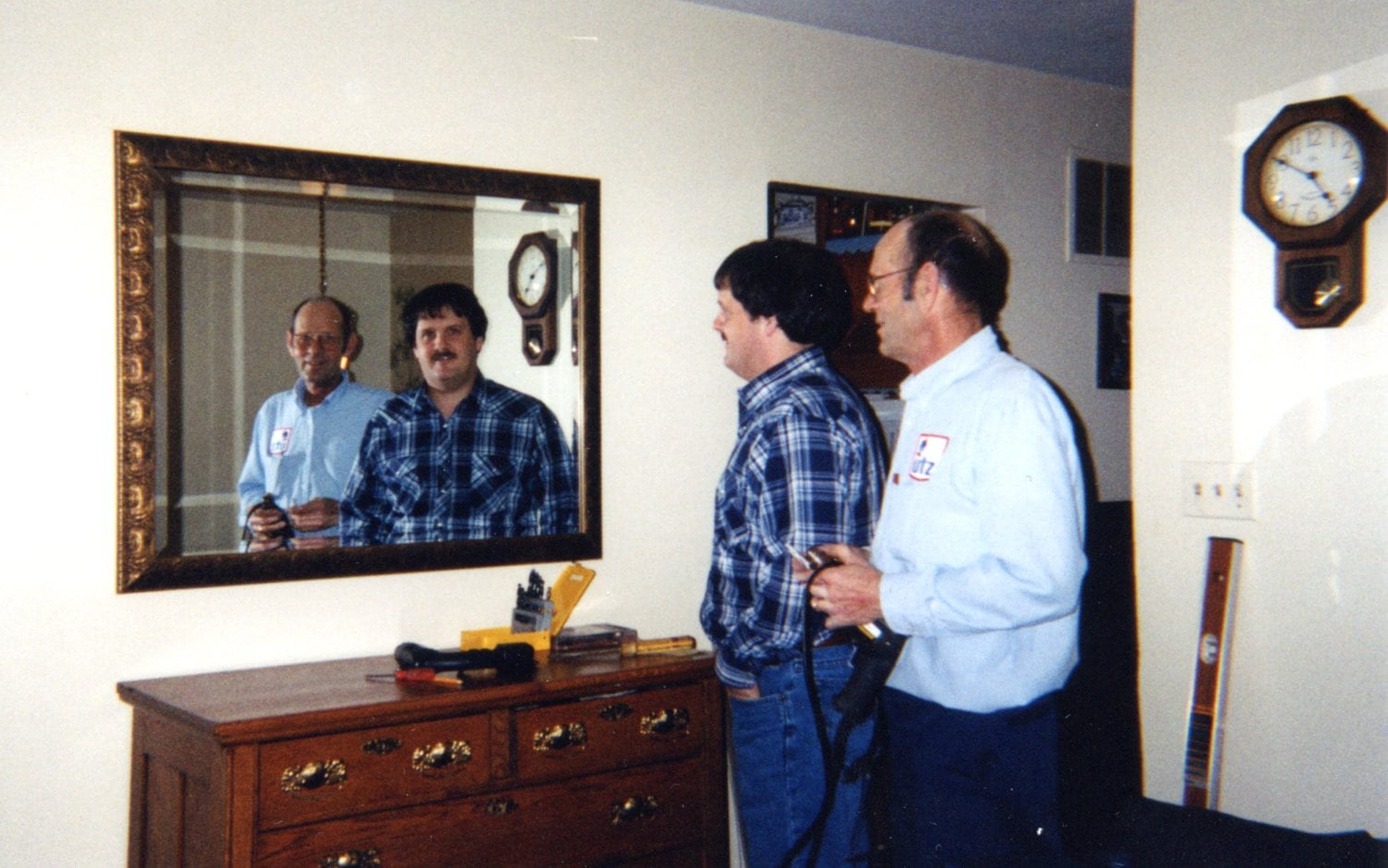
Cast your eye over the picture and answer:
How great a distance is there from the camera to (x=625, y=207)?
3039 millimetres

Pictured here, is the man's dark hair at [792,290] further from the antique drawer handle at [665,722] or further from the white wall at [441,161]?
the antique drawer handle at [665,722]

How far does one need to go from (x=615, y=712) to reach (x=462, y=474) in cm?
71

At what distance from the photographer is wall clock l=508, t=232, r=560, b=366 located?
9.36 feet

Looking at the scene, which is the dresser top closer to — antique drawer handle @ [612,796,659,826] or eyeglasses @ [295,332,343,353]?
antique drawer handle @ [612,796,659,826]

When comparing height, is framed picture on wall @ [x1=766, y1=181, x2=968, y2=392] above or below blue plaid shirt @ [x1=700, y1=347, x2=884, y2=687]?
above

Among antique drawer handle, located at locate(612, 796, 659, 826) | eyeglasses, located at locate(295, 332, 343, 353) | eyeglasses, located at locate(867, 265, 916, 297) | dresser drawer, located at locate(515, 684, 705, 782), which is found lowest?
antique drawer handle, located at locate(612, 796, 659, 826)

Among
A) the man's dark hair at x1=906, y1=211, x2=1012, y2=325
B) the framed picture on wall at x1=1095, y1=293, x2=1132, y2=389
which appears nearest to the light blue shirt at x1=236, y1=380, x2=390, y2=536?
the man's dark hair at x1=906, y1=211, x2=1012, y2=325

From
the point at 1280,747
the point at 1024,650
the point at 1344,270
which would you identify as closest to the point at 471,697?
the point at 1024,650

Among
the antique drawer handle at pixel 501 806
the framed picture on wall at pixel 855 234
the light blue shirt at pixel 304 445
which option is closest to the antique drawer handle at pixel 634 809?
the antique drawer handle at pixel 501 806

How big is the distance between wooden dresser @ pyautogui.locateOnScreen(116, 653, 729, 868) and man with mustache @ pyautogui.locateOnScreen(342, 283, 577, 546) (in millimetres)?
367

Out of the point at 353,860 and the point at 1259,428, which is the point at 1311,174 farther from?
the point at 353,860

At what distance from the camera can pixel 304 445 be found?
100 inches

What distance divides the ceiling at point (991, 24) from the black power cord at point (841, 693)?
6.25ft

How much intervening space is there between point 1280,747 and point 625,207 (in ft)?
6.76
